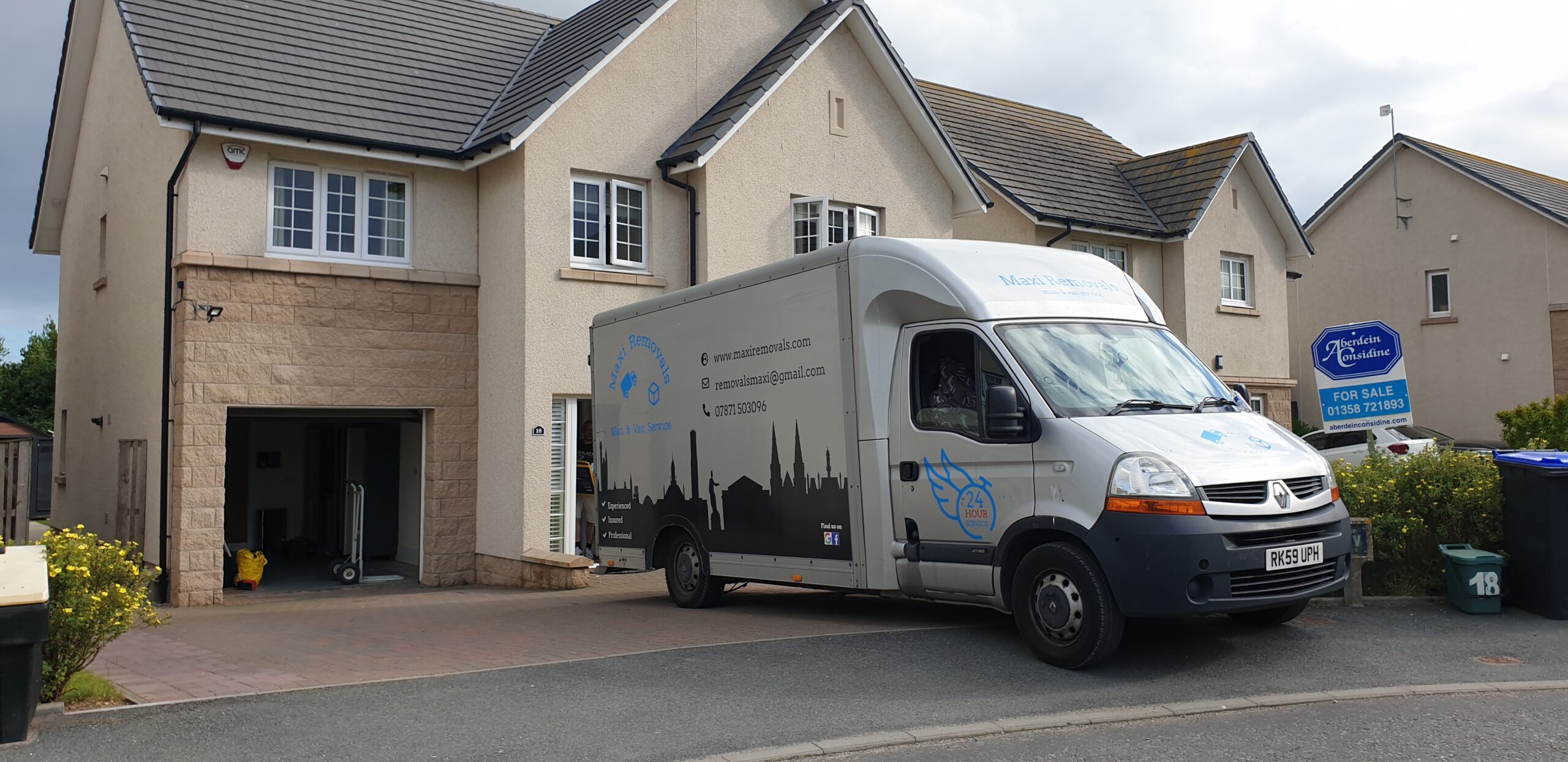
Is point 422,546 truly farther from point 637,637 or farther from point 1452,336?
point 1452,336

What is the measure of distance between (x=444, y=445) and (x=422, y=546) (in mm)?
1300

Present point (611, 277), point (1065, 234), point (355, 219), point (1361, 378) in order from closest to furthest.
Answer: point (1361, 378)
point (355, 219)
point (611, 277)
point (1065, 234)

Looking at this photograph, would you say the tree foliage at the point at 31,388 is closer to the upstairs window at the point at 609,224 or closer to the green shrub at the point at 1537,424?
the upstairs window at the point at 609,224

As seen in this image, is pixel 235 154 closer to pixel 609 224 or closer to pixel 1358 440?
pixel 609 224

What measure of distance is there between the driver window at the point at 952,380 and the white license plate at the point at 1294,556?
6.33 ft

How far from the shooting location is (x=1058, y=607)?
7.89 m

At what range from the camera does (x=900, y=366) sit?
934cm

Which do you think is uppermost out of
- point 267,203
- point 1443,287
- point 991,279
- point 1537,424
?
point 1443,287

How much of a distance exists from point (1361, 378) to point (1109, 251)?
10.5 m

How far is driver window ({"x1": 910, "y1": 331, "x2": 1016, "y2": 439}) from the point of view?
28.1ft

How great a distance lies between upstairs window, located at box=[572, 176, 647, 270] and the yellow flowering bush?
27.3ft

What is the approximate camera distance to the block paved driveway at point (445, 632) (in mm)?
8758

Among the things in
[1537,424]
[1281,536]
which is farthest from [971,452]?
[1537,424]

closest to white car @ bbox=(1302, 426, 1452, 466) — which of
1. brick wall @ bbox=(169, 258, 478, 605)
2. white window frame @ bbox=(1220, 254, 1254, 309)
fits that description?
white window frame @ bbox=(1220, 254, 1254, 309)
